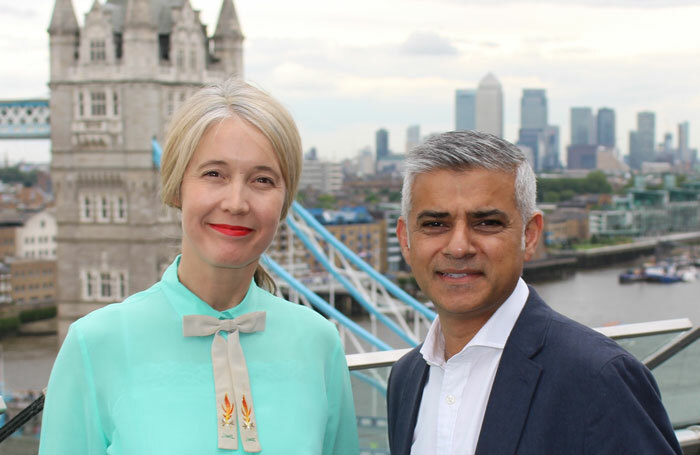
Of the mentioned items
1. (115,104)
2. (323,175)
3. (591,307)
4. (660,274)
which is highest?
(115,104)

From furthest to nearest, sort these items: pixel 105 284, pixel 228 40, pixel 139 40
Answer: pixel 105 284 < pixel 228 40 < pixel 139 40

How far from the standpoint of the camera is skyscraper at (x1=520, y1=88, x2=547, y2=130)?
57.4m

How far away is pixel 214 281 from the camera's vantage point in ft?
2.46

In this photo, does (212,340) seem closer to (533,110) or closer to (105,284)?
(105,284)

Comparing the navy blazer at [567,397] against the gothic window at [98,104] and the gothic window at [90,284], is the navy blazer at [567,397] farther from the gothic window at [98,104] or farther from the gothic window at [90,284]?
the gothic window at [90,284]

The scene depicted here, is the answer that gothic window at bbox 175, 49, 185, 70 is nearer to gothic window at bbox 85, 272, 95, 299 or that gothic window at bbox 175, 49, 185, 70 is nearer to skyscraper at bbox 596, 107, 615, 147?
gothic window at bbox 85, 272, 95, 299

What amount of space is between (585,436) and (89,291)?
1145 cm

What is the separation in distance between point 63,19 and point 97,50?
0.55 metres

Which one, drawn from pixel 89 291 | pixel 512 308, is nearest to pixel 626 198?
pixel 89 291

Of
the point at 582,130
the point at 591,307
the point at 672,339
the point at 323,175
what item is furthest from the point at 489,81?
the point at 672,339

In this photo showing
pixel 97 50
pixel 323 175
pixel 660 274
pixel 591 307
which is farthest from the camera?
pixel 323 175

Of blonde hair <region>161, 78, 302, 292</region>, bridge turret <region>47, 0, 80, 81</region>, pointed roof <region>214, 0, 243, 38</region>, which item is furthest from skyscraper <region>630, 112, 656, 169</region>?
blonde hair <region>161, 78, 302, 292</region>

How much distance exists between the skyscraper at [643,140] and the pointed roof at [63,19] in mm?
51194

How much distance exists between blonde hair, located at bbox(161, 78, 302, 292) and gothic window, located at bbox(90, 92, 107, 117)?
10750mm
